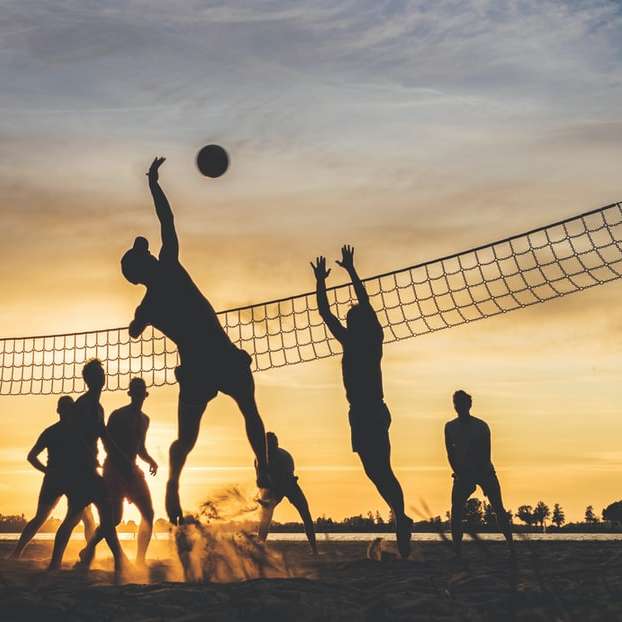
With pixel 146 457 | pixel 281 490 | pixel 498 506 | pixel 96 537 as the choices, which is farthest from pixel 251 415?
pixel 281 490

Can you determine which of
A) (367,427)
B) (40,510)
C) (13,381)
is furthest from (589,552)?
(13,381)

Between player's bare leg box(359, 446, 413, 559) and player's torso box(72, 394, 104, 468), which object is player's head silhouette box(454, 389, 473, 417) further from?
player's torso box(72, 394, 104, 468)

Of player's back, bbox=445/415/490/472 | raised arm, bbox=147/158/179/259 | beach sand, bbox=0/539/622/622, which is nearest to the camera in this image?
beach sand, bbox=0/539/622/622

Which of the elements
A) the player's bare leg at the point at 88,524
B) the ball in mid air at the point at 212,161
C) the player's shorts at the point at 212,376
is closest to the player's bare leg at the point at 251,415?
the player's shorts at the point at 212,376

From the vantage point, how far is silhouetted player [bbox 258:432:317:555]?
34.3 ft

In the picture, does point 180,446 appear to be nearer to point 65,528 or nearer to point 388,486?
point 388,486

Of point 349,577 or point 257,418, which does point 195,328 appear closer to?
point 257,418

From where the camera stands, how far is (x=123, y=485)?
9312 mm

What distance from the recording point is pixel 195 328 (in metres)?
7.76

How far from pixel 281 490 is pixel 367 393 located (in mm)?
2196

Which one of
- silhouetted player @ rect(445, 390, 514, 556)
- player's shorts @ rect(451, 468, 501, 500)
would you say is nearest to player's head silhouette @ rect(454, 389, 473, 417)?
silhouetted player @ rect(445, 390, 514, 556)

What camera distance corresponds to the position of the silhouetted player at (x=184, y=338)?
7.75 meters

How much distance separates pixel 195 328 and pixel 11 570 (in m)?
2.87

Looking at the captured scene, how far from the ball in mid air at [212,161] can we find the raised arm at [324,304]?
1481 millimetres
